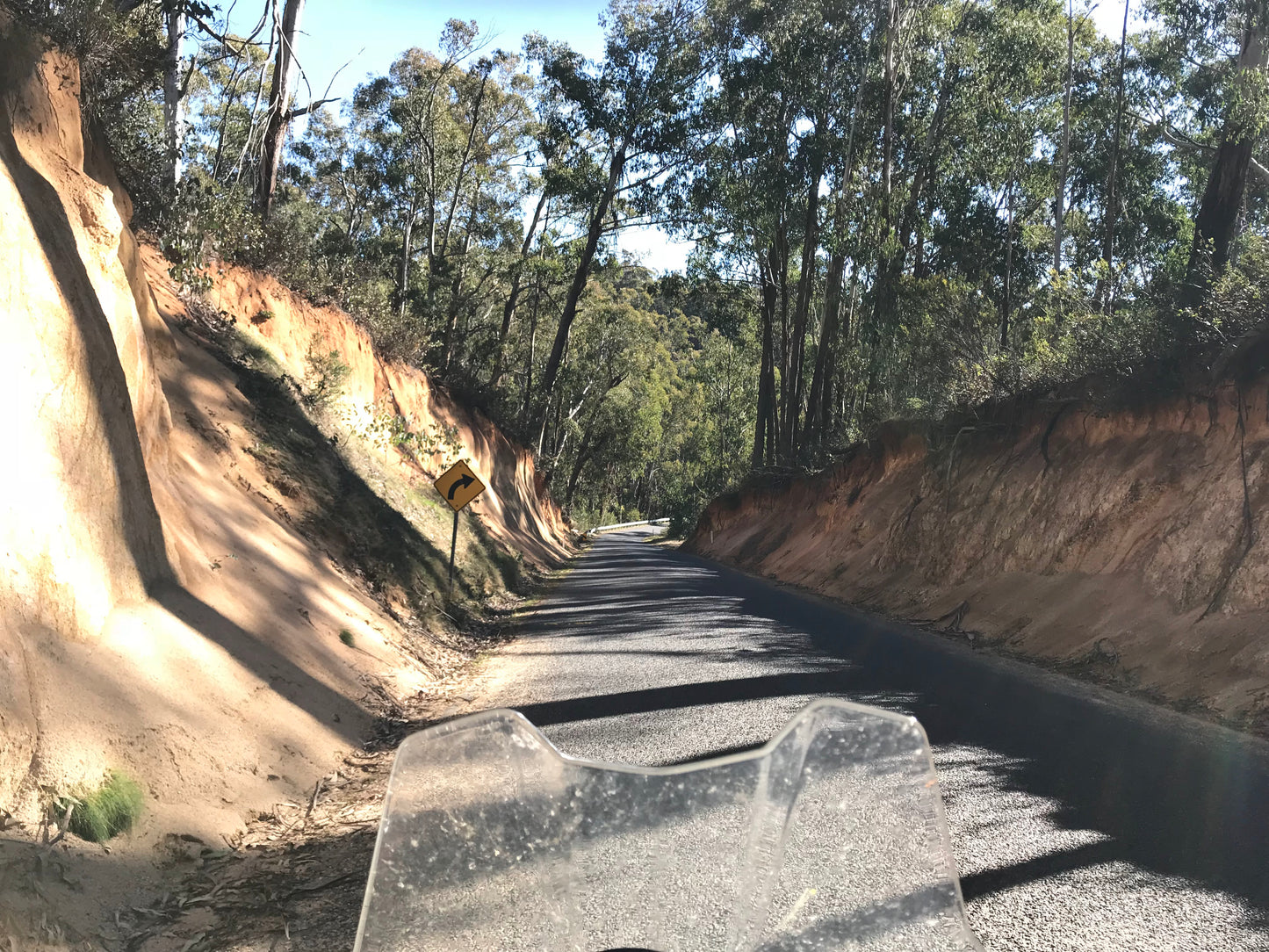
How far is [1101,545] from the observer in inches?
543

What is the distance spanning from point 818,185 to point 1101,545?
71.7 feet

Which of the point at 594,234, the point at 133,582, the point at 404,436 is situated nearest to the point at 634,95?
the point at 594,234

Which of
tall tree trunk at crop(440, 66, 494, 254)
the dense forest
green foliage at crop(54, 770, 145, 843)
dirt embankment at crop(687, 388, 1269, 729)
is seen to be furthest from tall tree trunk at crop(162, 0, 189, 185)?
tall tree trunk at crop(440, 66, 494, 254)

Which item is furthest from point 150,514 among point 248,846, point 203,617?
point 248,846

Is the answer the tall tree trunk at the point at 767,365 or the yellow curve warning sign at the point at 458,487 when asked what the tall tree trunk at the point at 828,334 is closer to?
the tall tree trunk at the point at 767,365

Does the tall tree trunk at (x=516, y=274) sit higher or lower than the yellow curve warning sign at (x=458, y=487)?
higher

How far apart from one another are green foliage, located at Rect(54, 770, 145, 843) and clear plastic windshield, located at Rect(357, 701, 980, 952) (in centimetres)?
306

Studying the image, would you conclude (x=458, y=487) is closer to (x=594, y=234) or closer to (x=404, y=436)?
(x=404, y=436)

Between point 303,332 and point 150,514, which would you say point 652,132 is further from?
point 150,514

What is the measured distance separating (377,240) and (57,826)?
42115mm

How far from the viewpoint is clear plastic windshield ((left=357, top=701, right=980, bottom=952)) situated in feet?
6.72

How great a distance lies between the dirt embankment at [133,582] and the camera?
456 cm

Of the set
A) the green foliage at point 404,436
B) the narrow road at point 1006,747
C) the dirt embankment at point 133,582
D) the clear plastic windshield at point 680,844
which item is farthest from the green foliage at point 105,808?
the green foliage at point 404,436

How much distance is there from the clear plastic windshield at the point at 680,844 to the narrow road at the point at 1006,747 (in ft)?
6.63
